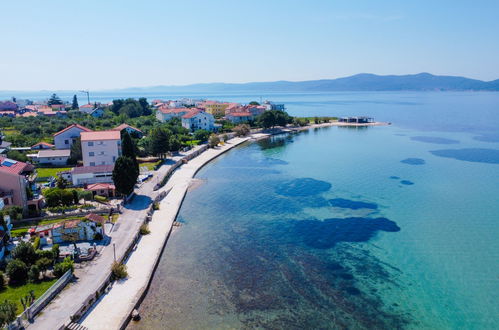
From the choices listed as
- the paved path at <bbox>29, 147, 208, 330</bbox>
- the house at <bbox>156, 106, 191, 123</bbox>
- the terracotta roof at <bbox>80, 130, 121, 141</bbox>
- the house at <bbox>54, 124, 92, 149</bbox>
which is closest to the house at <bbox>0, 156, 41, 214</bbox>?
the paved path at <bbox>29, 147, 208, 330</bbox>

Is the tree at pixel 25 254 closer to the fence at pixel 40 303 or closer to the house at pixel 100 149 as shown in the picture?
the fence at pixel 40 303

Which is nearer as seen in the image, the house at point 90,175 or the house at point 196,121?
the house at point 90,175

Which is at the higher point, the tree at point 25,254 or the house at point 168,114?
the house at point 168,114

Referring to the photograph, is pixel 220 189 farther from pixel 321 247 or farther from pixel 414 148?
pixel 414 148

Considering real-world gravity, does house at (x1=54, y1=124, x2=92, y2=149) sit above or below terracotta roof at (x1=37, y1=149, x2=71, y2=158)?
above

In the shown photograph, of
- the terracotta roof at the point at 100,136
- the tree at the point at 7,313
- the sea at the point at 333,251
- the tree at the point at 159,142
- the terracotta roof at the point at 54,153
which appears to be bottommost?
the sea at the point at 333,251

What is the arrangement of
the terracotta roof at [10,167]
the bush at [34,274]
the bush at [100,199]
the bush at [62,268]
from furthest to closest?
the bush at [100,199], the terracotta roof at [10,167], the bush at [62,268], the bush at [34,274]

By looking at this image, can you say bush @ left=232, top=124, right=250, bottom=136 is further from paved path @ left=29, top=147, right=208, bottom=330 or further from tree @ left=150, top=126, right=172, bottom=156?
paved path @ left=29, top=147, right=208, bottom=330

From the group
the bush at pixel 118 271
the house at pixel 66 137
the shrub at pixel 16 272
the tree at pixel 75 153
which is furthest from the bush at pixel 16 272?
the house at pixel 66 137
